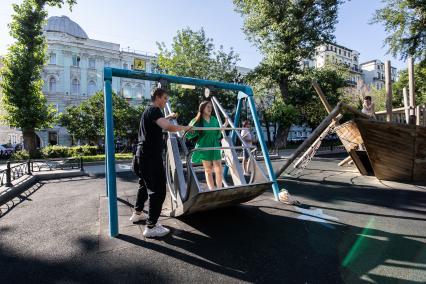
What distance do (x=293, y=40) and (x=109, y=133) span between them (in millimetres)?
20862

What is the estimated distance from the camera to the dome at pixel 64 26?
42966 mm

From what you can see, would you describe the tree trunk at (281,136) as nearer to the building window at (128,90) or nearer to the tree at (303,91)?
the tree at (303,91)

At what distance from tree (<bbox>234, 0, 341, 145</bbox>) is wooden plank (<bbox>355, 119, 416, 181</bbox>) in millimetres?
15583

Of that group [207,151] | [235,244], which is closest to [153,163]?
[207,151]

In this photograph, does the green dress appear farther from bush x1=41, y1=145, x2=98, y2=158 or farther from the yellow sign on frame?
bush x1=41, y1=145, x2=98, y2=158

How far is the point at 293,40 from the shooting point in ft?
70.1

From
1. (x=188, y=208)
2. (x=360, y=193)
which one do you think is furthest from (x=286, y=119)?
(x=188, y=208)

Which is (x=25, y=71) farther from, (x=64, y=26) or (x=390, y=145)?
(x=64, y=26)

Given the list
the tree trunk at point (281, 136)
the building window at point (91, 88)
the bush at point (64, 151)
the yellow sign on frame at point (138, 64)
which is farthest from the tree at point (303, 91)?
the building window at point (91, 88)

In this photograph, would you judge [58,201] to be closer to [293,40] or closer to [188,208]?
[188,208]

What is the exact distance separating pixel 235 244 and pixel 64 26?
51.9 metres

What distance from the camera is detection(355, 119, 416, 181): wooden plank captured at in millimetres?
6480

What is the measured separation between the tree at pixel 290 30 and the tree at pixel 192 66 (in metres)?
4.03

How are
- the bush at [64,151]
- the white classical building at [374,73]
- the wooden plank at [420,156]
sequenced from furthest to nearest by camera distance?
the white classical building at [374,73] < the bush at [64,151] < the wooden plank at [420,156]
